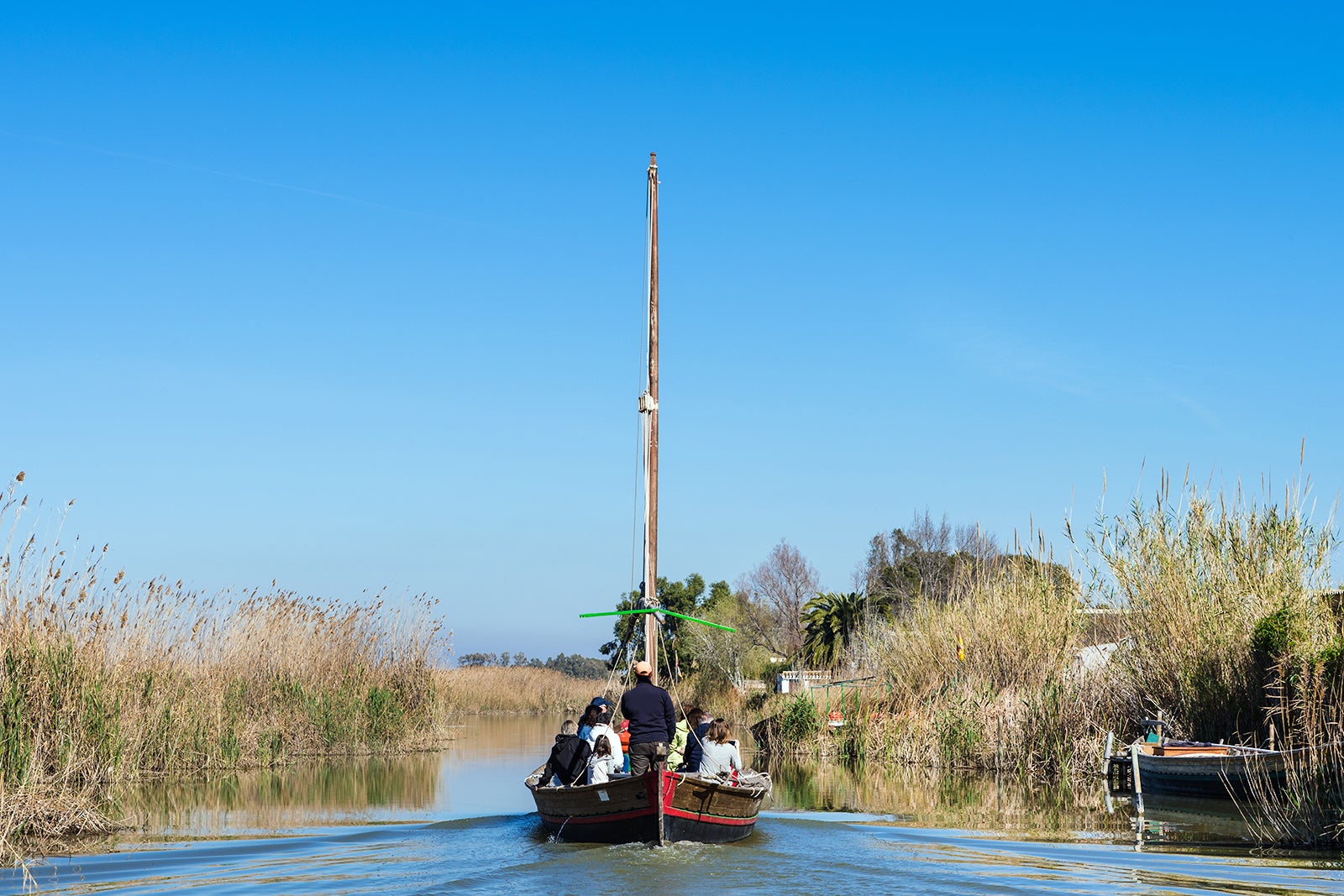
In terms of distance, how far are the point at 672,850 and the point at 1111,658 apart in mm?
13454

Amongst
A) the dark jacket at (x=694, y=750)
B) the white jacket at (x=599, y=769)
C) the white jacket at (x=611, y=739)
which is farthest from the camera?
the dark jacket at (x=694, y=750)

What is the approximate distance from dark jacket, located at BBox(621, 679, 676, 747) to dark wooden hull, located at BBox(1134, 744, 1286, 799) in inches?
317

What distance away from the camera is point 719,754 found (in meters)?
17.0

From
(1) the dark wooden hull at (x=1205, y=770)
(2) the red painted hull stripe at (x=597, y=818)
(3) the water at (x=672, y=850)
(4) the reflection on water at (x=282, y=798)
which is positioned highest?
(1) the dark wooden hull at (x=1205, y=770)

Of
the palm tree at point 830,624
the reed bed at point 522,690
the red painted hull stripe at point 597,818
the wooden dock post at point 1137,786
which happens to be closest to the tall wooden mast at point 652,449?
the red painted hull stripe at point 597,818

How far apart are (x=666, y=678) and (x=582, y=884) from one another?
108 ft

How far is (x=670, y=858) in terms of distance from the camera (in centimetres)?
1462

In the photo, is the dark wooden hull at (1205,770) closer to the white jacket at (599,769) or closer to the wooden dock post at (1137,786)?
the wooden dock post at (1137,786)

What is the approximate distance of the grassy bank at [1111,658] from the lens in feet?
70.4

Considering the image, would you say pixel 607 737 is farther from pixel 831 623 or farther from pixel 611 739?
pixel 831 623

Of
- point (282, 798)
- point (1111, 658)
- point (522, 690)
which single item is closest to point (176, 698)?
point (282, 798)

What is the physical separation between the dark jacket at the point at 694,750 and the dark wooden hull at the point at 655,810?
120cm

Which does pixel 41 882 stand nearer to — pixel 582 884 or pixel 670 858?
pixel 582 884

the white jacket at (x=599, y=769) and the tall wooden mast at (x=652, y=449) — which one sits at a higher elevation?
the tall wooden mast at (x=652, y=449)
